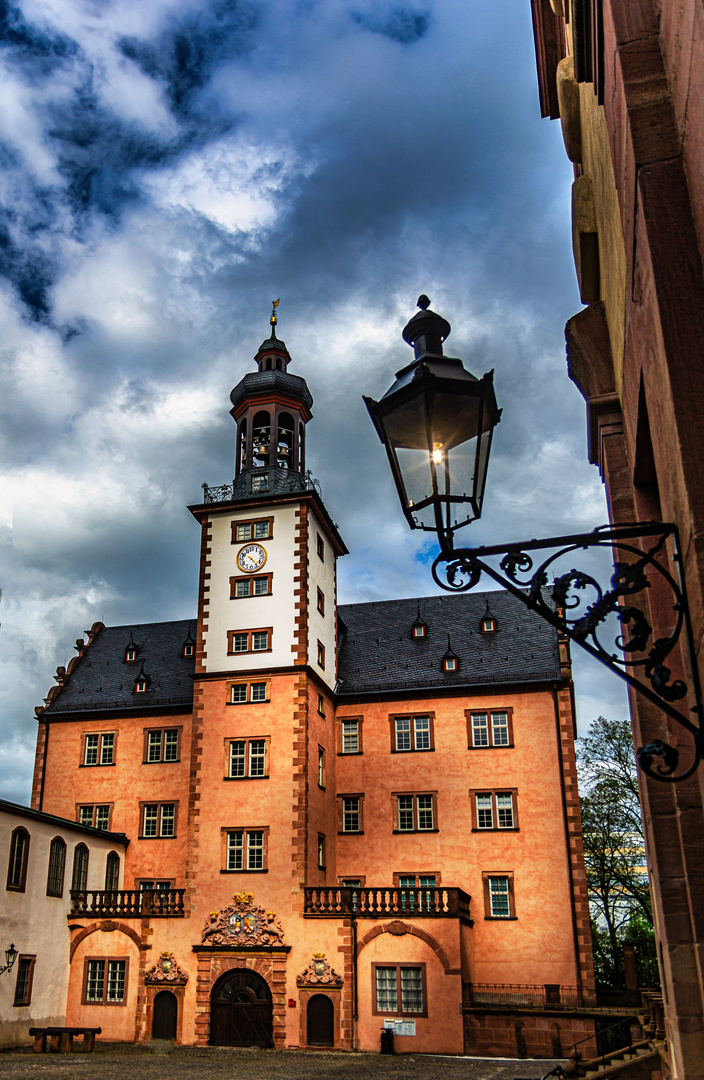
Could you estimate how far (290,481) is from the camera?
37750 mm

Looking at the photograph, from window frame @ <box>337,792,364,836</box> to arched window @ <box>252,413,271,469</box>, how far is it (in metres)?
14.1

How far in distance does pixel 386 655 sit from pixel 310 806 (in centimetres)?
832

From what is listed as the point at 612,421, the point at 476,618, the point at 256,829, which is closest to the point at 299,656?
the point at 256,829

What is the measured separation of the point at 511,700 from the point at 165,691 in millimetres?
14290

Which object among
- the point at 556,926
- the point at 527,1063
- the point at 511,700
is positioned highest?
the point at 511,700

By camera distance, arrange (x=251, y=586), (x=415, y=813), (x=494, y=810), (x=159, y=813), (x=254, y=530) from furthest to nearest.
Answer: (x=254, y=530)
(x=159, y=813)
(x=251, y=586)
(x=415, y=813)
(x=494, y=810)

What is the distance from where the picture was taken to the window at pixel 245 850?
30969mm

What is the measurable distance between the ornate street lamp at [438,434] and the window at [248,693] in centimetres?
2926

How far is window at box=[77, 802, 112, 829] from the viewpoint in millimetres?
36000

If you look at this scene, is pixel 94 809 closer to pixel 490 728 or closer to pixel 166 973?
pixel 166 973

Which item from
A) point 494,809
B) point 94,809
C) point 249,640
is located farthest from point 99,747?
point 494,809

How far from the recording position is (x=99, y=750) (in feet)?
122

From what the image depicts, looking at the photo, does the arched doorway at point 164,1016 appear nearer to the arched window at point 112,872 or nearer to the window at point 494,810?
the arched window at point 112,872

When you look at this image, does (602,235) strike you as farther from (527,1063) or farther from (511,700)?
(511,700)
